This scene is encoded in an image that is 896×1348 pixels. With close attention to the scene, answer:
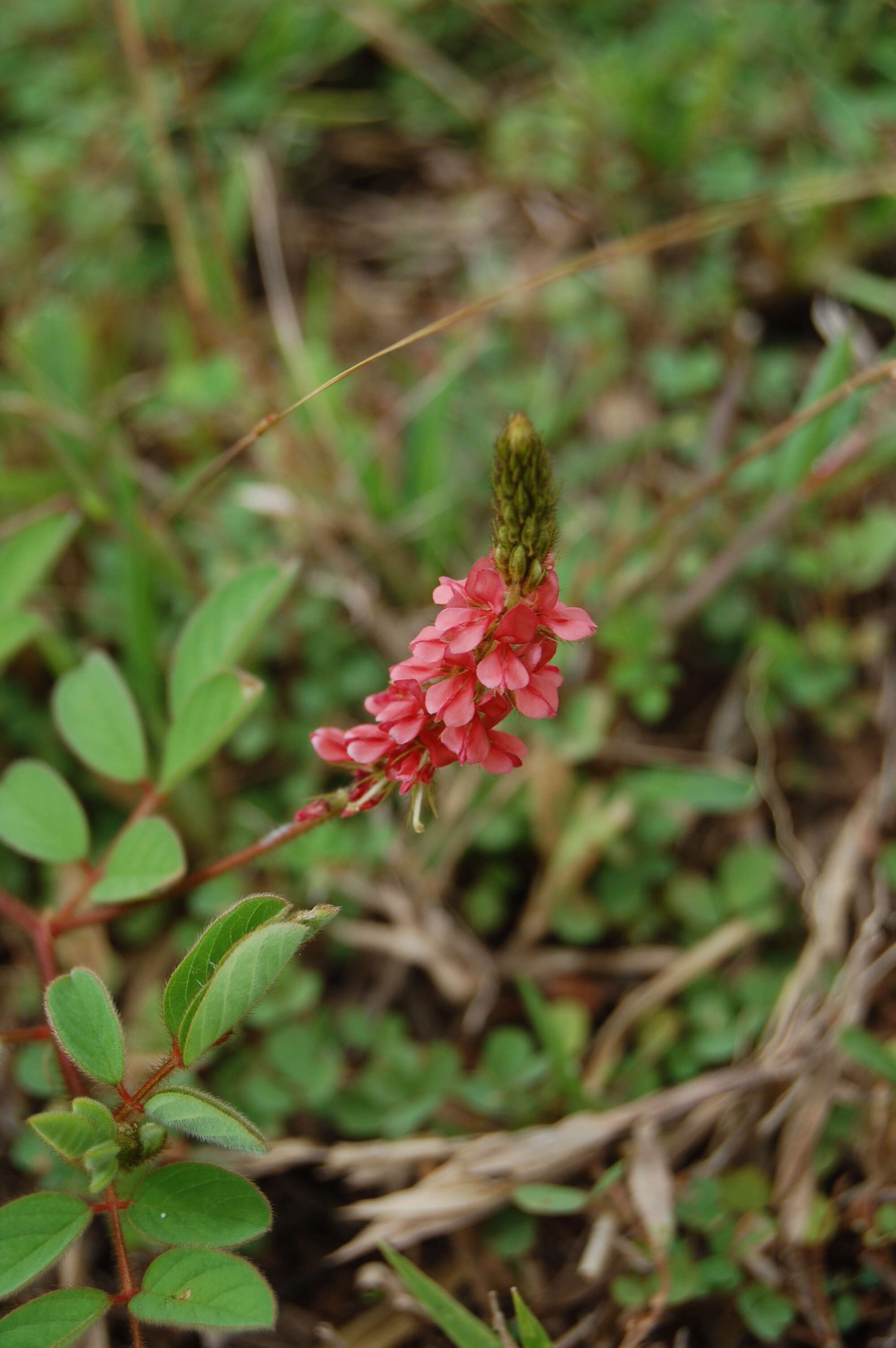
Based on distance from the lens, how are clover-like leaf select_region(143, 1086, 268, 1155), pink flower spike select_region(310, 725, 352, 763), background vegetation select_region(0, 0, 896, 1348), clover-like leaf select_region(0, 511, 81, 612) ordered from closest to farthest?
clover-like leaf select_region(143, 1086, 268, 1155)
pink flower spike select_region(310, 725, 352, 763)
background vegetation select_region(0, 0, 896, 1348)
clover-like leaf select_region(0, 511, 81, 612)

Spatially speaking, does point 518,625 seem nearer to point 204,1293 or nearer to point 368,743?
point 368,743

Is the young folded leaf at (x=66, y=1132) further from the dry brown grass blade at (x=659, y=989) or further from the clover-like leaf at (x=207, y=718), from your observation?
the dry brown grass blade at (x=659, y=989)

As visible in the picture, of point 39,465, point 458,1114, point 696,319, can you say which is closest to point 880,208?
point 696,319

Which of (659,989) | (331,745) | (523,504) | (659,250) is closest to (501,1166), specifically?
(659,989)

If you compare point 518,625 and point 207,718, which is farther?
point 207,718

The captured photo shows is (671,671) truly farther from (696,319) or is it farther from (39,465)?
(39,465)

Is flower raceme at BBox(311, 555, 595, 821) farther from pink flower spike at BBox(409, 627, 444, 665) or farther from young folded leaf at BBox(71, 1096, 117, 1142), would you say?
young folded leaf at BBox(71, 1096, 117, 1142)

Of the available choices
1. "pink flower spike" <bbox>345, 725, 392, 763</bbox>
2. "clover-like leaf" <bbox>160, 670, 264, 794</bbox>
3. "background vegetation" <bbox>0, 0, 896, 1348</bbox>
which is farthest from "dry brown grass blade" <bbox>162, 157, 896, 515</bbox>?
"pink flower spike" <bbox>345, 725, 392, 763</bbox>
